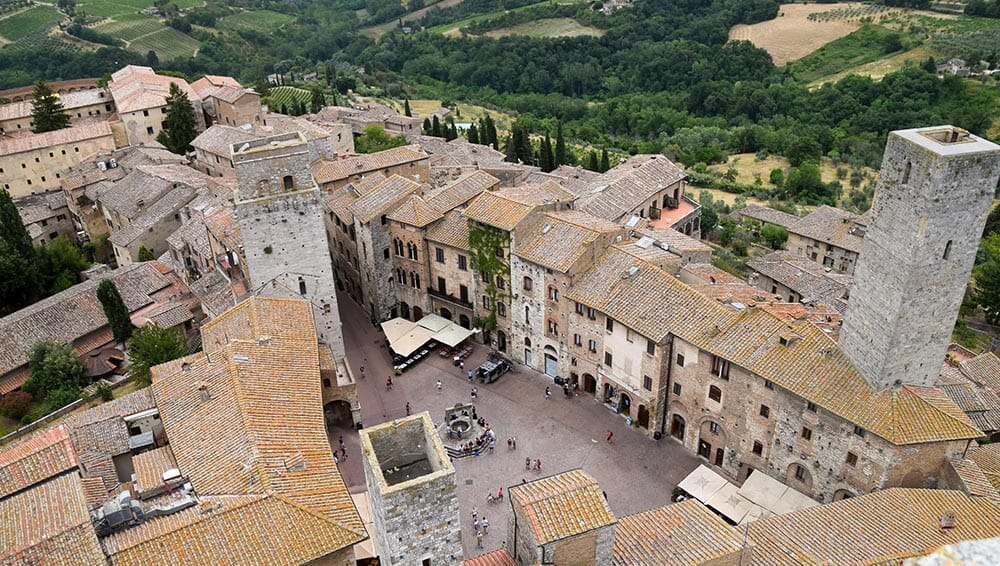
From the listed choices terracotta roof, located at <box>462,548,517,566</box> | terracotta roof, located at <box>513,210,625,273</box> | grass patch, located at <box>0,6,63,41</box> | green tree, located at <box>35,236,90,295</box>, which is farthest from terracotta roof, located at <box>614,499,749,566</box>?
grass patch, located at <box>0,6,63,41</box>

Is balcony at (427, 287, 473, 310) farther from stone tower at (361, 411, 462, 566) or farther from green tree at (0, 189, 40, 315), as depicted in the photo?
green tree at (0, 189, 40, 315)

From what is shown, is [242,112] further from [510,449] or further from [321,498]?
[321,498]

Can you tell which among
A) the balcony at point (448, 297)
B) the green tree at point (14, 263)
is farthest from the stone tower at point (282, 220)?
the green tree at point (14, 263)

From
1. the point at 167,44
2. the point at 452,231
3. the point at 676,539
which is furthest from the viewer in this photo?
the point at 167,44

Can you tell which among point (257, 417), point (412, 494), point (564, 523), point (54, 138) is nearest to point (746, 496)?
point (564, 523)

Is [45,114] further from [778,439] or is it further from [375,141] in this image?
[778,439]
